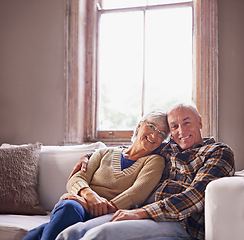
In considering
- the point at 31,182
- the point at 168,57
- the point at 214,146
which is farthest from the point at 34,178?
the point at 168,57

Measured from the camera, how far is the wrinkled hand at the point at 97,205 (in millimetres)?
1706

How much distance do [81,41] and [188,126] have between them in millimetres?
1827

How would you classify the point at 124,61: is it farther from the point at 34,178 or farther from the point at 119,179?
the point at 119,179

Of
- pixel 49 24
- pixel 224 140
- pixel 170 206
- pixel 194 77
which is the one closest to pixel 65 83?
pixel 49 24

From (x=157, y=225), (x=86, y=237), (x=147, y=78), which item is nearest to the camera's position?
(x=86, y=237)

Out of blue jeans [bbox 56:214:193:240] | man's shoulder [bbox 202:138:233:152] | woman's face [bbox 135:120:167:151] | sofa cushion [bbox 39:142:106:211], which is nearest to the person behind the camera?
blue jeans [bbox 56:214:193:240]

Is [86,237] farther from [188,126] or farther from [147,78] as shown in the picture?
[147,78]

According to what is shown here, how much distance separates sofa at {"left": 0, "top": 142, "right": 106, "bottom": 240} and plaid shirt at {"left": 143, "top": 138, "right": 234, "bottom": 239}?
2.36 ft

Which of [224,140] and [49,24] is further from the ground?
[49,24]

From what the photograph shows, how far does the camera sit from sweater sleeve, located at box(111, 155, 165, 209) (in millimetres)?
1741

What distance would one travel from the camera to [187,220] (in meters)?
1.60

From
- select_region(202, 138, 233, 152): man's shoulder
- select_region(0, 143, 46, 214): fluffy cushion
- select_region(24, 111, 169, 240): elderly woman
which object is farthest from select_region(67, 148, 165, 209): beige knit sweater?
select_region(0, 143, 46, 214): fluffy cushion

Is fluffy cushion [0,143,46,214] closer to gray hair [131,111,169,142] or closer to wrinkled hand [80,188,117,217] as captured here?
wrinkled hand [80,188,117,217]

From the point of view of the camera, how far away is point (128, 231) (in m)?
1.39
